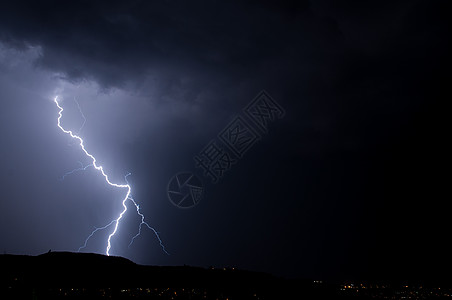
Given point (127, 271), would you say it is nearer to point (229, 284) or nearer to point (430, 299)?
point (229, 284)

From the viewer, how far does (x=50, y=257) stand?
1232 inches

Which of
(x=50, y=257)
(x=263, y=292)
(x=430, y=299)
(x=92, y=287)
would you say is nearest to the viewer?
(x=92, y=287)

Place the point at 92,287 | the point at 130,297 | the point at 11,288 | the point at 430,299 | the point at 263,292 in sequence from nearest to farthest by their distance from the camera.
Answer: the point at 11,288
the point at 130,297
the point at 92,287
the point at 263,292
the point at 430,299

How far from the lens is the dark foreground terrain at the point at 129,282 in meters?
22.7

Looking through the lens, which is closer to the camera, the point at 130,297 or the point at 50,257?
the point at 130,297

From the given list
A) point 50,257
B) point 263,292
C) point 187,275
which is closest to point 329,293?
point 263,292

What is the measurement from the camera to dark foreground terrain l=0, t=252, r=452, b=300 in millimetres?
22719

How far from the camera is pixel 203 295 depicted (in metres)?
28.4

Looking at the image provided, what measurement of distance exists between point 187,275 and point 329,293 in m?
15.5

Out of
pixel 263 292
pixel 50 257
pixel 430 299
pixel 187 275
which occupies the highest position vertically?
pixel 50 257

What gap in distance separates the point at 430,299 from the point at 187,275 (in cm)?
2563

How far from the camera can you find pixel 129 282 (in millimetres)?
30500

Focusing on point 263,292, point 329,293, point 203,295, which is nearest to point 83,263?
point 203,295

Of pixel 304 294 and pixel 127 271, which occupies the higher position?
pixel 127 271
